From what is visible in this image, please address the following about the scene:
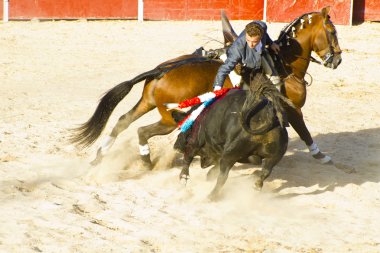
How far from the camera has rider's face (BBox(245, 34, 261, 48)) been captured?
668 centimetres

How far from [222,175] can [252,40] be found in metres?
1.21

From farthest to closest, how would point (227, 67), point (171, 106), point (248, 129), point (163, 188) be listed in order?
point (171, 106) < point (163, 188) < point (227, 67) < point (248, 129)

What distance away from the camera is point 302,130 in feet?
25.2

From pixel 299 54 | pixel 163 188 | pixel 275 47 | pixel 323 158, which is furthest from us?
pixel 323 158

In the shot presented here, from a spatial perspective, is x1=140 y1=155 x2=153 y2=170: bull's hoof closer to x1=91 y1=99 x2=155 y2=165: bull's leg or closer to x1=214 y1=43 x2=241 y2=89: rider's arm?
x1=91 y1=99 x2=155 y2=165: bull's leg

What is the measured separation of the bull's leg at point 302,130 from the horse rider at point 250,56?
0.45 metres

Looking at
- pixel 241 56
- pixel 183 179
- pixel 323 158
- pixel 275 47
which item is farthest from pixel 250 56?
pixel 323 158

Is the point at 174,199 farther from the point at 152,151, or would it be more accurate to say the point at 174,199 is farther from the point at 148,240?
the point at 152,151

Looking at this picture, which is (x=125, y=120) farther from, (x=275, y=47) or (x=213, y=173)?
(x=275, y=47)

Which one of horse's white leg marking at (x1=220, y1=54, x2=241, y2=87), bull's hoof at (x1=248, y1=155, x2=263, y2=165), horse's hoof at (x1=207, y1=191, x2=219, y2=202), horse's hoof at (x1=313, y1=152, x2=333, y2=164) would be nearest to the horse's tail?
horse's white leg marking at (x1=220, y1=54, x2=241, y2=87)

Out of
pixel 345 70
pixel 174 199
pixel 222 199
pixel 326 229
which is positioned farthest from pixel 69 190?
pixel 345 70

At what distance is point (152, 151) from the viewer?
828 centimetres

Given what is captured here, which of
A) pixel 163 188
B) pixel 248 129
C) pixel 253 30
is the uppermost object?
pixel 253 30

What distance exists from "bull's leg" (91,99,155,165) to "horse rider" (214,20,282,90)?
35.7 inches
